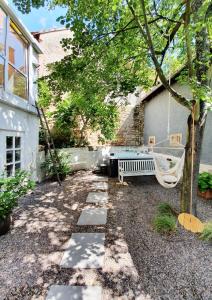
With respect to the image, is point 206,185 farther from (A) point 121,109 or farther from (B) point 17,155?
(A) point 121,109

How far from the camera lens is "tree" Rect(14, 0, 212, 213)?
3658 millimetres

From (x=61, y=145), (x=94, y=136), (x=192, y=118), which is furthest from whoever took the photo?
(x=94, y=136)

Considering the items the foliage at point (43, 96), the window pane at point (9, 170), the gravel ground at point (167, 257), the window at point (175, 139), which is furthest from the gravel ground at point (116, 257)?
the foliage at point (43, 96)

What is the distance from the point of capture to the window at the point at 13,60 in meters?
4.97

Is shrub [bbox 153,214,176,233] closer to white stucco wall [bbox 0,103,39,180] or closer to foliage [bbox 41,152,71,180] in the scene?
white stucco wall [bbox 0,103,39,180]

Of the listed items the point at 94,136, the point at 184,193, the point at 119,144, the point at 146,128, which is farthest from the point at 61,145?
the point at 184,193

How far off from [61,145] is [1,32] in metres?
5.84

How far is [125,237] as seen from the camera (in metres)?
3.66

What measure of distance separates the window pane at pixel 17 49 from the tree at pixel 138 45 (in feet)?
5.71

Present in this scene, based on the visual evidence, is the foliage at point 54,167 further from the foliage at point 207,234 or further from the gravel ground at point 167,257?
the foliage at point 207,234

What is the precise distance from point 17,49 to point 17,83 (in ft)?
3.28

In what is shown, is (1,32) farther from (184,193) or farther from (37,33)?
(37,33)

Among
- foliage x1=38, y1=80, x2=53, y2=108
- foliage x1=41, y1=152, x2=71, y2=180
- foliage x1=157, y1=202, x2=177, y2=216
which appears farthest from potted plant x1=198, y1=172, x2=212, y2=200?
foliage x1=38, y1=80, x2=53, y2=108

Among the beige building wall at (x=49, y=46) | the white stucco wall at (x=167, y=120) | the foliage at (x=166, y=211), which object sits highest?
the beige building wall at (x=49, y=46)
